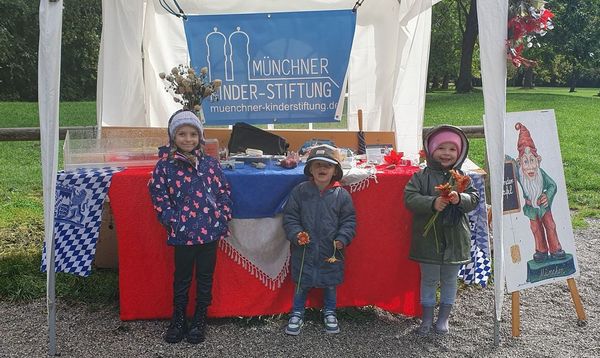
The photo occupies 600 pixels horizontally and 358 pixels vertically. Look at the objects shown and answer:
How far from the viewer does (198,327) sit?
11.3 feet

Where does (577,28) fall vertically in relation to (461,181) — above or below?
above

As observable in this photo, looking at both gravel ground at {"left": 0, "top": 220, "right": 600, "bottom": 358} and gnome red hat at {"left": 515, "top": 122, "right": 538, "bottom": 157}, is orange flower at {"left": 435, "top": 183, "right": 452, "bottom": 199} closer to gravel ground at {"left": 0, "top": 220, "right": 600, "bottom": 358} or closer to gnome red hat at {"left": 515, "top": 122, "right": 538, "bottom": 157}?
gnome red hat at {"left": 515, "top": 122, "right": 538, "bottom": 157}

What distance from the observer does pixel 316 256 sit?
11.3 ft

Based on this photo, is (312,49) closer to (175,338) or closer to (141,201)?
(141,201)

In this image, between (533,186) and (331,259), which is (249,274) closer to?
(331,259)

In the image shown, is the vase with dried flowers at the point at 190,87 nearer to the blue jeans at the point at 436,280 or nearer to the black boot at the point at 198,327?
the black boot at the point at 198,327

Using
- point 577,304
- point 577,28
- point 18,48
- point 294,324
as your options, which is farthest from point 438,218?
point 577,28

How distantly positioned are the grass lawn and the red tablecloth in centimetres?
54

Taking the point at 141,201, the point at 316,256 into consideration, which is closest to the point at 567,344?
the point at 316,256

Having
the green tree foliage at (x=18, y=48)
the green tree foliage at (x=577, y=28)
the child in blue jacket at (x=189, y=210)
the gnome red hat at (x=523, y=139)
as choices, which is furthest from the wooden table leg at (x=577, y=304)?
the green tree foliage at (x=577, y=28)

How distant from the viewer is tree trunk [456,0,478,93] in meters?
24.3

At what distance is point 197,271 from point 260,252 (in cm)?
41

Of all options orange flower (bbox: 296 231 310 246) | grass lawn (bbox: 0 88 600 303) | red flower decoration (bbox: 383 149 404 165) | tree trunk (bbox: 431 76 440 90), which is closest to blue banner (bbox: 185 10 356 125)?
grass lawn (bbox: 0 88 600 303)

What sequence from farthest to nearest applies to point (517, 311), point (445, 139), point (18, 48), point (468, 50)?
point (468, 50), point (18, 48), point (517, 311), point (445, 139)
